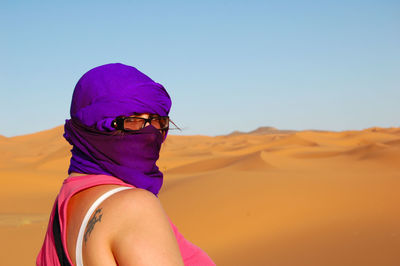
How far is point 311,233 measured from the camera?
6043 millimetres

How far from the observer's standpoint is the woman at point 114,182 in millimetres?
1024

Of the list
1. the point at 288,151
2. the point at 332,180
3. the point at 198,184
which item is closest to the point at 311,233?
the point at 332,180

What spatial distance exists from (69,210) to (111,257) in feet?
0.91

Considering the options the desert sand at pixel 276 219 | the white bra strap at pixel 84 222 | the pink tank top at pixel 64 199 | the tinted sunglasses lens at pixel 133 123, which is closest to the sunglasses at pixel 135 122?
the tinted sunglasses lens at pixel 133 123

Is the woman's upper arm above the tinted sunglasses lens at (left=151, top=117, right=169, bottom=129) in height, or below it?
below

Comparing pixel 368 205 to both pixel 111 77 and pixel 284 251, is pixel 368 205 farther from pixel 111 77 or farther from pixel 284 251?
pixel 111 77

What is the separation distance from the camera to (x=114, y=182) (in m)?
1.22

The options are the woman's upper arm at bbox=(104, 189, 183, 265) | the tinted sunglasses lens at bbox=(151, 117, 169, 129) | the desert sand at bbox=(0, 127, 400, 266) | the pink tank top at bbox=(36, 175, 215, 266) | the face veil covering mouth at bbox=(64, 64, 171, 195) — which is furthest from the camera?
the desert sand at bbox=(0, 127, 400, 266)

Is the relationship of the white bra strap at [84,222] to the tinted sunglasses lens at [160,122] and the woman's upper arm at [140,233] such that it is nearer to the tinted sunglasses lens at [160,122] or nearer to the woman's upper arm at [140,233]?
the woman's upper arm at [140,233]

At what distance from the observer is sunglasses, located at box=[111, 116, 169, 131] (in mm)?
1384

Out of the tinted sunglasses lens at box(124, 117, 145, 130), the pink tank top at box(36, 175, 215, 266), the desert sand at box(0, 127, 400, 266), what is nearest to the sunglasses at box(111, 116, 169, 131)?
the tinted sunglasses lens at box(124, 117, 145, 130)

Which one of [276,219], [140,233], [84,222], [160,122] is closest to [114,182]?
[84,222]

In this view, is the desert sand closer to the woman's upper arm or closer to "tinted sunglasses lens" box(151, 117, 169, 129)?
"tinted sunglasses lens" box(151, 117, 169, 129)

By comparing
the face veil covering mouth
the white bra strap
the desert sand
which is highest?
the face veil covering mouth
